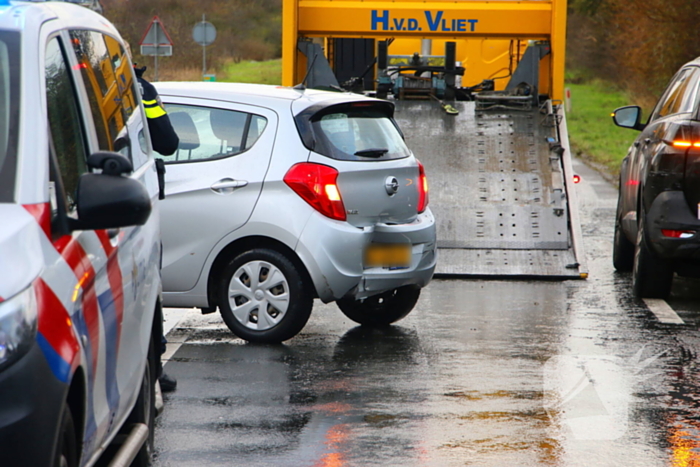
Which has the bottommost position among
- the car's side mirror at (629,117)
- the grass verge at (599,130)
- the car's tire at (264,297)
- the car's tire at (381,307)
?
the grass verge at (599,130)

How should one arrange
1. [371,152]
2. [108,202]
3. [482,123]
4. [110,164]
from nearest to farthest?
[108,202]
[110,164]
[371,152]
[482,123]

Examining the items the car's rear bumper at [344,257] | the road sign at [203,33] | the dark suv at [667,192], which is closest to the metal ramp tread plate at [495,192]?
the dark suv at [667,192]

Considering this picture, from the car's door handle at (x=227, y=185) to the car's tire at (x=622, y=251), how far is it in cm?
473

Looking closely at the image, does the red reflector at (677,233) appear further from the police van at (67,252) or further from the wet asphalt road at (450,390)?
the police van at (67,252)

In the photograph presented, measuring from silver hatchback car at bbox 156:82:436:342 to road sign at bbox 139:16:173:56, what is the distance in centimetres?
1587

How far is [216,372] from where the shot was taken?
682 centimetres

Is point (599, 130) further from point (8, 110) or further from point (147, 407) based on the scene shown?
point (8, 110)

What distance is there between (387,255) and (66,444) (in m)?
4.61

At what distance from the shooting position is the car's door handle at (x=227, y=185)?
24.6 ft

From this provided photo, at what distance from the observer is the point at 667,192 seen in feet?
28.6

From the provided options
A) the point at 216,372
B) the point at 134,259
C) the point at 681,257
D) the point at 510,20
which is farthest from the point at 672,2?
the point at 134,259

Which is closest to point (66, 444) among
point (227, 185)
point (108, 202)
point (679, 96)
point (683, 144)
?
point (108, 202)

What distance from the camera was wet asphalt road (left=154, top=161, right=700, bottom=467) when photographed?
5.25 m

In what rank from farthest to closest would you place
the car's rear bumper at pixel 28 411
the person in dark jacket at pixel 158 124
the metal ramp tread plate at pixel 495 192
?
the metal ramp tread plate at pixel 495 192 < the person in dark jacket at pixel 158 124 < the car's rear bumper at pixel 28 411
